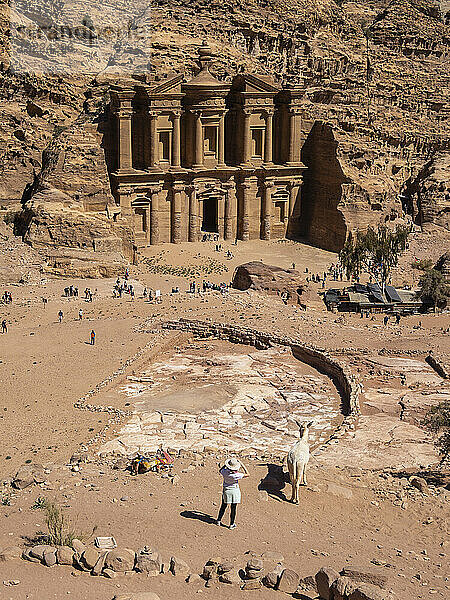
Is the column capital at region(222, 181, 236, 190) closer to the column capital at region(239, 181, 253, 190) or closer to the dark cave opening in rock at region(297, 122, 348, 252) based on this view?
the column capital at region(239, 181, 253, 190)

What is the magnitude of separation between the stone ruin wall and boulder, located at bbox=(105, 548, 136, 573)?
41.8m

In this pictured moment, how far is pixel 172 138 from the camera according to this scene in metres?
61.2

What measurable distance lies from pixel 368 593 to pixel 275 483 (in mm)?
6735

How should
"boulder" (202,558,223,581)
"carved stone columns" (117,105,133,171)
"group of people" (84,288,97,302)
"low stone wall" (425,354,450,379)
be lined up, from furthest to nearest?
"carved stone columns" (117,105,133,171) → "group of people" (84,288,97,302) → "low stone wall" (425,354,450,379) → "boulder" (202,558,223,581)

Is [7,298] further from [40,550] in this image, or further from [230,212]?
[40,550]

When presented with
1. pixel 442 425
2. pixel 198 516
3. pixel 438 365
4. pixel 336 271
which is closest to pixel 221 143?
pixel 336 271

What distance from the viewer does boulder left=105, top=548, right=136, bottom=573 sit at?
46.9 ft

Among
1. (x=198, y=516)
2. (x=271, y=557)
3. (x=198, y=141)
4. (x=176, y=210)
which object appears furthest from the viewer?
(x=198, y=141)

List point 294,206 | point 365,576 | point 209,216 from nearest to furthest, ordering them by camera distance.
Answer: point 365,576 → point 294,206 → point 209,216

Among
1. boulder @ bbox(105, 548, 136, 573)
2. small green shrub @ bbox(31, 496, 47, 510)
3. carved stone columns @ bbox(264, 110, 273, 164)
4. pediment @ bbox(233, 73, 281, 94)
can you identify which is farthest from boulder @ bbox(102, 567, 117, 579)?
carved stone columns @ bbox(264, 110, 273, 164)

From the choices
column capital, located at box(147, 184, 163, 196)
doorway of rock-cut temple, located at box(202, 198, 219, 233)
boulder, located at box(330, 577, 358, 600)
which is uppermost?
column capital, located at box(147, 184, 163, 196)

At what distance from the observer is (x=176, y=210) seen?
201 ft

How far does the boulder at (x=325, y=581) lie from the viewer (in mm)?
13492

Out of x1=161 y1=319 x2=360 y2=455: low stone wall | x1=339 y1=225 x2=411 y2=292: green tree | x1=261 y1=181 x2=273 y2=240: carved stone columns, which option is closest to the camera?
x1=161 y1=319 x2=360 y2=455: low stone wall
